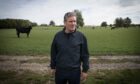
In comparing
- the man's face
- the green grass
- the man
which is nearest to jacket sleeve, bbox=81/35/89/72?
the man

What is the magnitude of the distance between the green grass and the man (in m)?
2.50

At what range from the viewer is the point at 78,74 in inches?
139

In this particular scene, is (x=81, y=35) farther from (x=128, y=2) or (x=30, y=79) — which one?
(x=128, y=2)

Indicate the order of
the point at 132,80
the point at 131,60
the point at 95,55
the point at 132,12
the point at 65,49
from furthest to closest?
1. the point at 95,55
2. the point at 131,60
3. the point at 132,12
4. the point at 132,80
5. the point at 65,49

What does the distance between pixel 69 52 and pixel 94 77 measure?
3.16m

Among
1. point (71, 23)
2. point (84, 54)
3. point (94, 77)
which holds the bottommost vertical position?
point (94, 77)

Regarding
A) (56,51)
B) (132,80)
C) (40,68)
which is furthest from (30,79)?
(56,51)

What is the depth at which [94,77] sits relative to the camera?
643 centimetres

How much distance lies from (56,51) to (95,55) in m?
6.49

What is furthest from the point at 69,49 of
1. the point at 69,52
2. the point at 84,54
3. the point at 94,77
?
the point at 94,77

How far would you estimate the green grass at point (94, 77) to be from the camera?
6.02 metres

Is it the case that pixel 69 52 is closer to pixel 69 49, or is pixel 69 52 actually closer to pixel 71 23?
pixel 69 49

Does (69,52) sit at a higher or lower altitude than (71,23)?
lower

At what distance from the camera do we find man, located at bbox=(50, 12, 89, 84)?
341 cm
